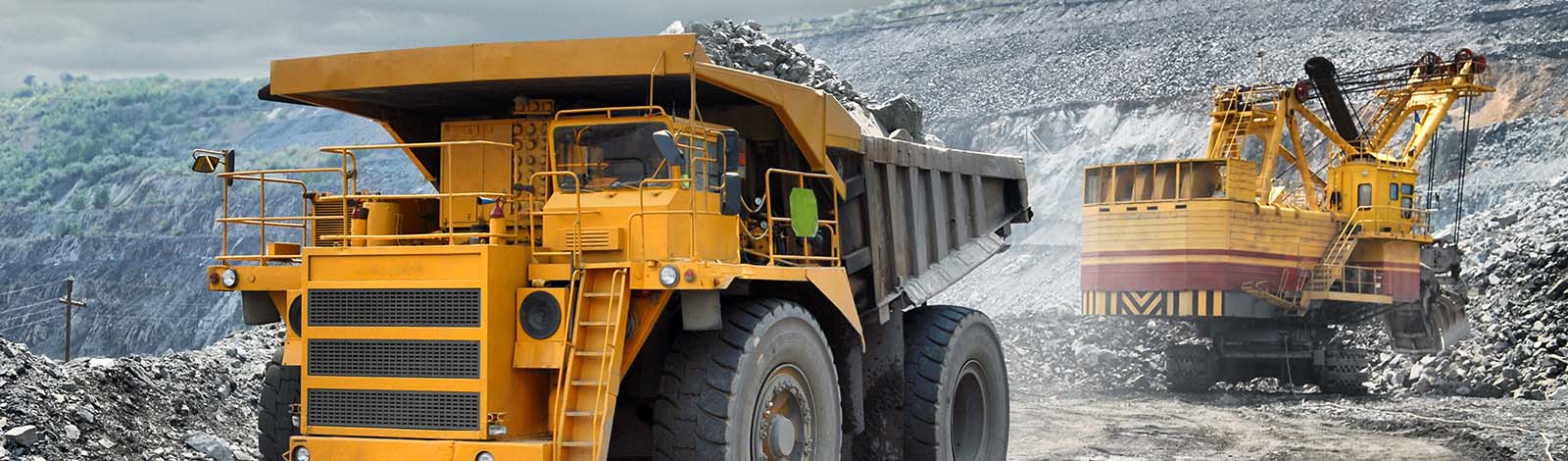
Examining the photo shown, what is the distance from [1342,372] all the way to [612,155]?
1907 centimetres

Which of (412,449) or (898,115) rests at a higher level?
(898,115)

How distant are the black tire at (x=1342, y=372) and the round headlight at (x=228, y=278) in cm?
1992

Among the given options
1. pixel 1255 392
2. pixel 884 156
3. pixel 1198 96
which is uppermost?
pixel 1198 96

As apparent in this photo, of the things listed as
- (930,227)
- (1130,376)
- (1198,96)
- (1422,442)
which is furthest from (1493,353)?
(1198,96)

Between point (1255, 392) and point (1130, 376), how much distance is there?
233cm

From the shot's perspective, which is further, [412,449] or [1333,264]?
[1333,264]

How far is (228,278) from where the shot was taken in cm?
915

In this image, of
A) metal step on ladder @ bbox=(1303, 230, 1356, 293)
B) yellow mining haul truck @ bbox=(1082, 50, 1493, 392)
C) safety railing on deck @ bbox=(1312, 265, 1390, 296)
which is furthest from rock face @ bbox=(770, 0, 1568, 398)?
metal step on ladder @ bbox=(1303, 230, 1356, 293)

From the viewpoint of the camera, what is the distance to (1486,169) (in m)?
43.0

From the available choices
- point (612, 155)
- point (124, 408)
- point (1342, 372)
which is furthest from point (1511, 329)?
point (124, 408)

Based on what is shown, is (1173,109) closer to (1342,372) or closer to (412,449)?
(1342,372)

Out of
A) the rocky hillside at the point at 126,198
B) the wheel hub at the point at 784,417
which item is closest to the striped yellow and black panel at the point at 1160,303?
the wheel hub at the point at 784,417

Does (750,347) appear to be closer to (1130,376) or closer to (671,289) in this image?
(671,289)

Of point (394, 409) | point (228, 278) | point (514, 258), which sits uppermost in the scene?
point (514, 258)
